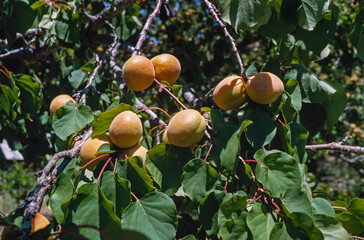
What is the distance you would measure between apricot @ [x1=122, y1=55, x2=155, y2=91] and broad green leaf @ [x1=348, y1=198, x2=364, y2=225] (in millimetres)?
637

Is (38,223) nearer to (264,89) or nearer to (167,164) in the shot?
(167,164)

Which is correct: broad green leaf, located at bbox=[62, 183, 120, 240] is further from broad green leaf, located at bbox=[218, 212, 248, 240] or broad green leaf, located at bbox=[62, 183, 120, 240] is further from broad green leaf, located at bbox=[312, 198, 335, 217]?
broad green leaf, located at bbox=[312, 198, 335, 217]

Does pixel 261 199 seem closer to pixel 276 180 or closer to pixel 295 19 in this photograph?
pixel 276 180

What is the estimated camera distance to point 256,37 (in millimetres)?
2758

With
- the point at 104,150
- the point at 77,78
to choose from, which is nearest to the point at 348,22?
→ the point at 77,78

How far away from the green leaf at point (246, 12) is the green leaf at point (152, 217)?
0.52 metres

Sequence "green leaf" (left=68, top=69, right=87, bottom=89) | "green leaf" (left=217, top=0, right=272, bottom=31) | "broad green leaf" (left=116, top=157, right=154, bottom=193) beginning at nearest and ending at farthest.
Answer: "broad green leaf" (left=116, top=157, right=154, bottom=193)
"green leaf" (left=217, top=0, right=272, bottom=31)
"green leaf" (left=68, top=69, right=87, bottom=89)

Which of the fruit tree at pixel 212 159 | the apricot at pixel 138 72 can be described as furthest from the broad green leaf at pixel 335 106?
the apricot at pixel 138 72

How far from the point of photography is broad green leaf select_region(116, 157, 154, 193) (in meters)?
0.79

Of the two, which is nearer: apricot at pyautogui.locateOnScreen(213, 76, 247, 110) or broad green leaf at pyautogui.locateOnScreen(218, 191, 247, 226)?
broad green leaf at pyautogui.locateOnScreen(218, 191, 247, 226)

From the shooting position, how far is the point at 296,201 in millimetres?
747

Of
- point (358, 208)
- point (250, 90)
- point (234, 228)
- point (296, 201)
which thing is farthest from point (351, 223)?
point (250, 90)

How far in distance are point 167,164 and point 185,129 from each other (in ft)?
0.38

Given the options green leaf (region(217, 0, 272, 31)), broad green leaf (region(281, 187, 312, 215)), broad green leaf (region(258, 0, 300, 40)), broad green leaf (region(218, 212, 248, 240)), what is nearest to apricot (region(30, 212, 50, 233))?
broad green leaf (region(218, 212, 248, 240))
